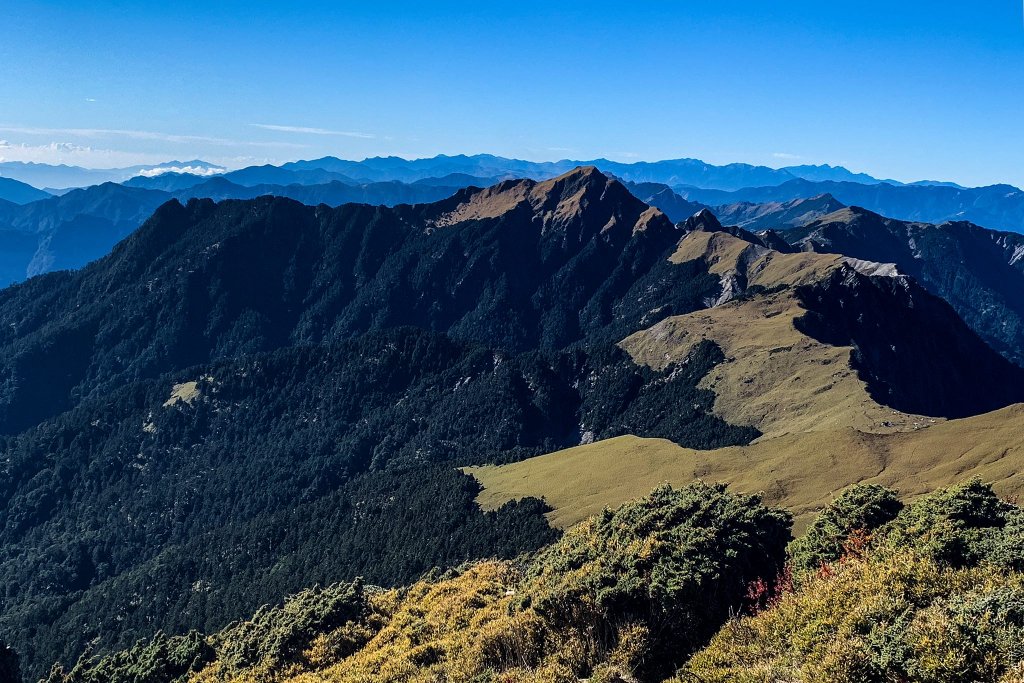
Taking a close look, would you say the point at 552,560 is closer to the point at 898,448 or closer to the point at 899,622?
the point at 899,622

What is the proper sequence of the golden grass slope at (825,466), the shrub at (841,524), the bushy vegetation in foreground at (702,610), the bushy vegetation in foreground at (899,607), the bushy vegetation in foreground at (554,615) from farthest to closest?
the golden grass slope at (825,466)
the shrub at (841,524)
the bushy vegetation in foreground at (554,615)
the bushy vegetation in foreground at (702,610)
the bushy vegetation in foreground at (899,607)

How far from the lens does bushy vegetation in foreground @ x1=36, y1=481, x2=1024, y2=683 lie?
41188mm

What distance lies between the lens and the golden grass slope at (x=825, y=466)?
123m

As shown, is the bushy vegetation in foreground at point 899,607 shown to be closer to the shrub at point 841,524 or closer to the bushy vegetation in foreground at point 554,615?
the shrub at point 841,524

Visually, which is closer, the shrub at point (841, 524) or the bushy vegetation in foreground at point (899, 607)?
the bushy vegetation in foreground at point (899, 607)

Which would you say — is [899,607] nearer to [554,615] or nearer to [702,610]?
[702,610]

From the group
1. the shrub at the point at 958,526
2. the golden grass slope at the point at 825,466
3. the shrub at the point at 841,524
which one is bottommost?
the golden grass slope at the point at 825,466

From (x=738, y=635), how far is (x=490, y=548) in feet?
415

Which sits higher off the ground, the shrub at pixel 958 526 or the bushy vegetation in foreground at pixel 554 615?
the shrub at pixel 958 526

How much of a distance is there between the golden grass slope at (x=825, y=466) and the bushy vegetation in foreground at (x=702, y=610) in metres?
48.6

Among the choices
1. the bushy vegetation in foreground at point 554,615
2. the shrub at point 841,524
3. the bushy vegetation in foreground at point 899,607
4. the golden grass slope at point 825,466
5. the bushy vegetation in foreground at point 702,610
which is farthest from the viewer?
the golden grass slope at point 825,466

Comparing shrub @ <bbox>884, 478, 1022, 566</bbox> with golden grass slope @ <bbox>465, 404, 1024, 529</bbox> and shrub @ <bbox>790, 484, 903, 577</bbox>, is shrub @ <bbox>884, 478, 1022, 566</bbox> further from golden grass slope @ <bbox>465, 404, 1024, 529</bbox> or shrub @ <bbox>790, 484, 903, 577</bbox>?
golden grass slope @ <bbox>465, 404, 1024, 529</bbox>

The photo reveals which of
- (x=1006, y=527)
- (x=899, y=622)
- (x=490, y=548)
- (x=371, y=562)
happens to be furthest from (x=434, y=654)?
(x=371, y=562)

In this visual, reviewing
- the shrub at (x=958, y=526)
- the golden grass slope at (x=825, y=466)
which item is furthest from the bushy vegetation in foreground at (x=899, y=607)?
the golden grass slope at (x=825, y=466)
